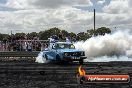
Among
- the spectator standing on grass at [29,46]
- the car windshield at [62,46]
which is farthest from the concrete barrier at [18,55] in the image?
the car windshield at [62,46]

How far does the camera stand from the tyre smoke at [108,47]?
36.7m

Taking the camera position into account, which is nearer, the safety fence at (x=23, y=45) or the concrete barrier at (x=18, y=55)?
the concrete barrier at (x=18, y=55)

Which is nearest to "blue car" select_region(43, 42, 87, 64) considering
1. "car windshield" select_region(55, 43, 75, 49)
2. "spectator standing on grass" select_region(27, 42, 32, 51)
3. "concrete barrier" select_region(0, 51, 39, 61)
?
"car windshield" select_region(55, 43, 75, 49)

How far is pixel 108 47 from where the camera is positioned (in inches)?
1468

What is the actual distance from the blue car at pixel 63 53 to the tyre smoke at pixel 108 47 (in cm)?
617

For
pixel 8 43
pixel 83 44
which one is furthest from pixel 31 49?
pixel 83 44

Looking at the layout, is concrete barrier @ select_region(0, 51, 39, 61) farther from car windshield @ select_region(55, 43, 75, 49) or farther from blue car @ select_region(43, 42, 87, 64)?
car windshield @ select_region(55, 43, 75, 49)

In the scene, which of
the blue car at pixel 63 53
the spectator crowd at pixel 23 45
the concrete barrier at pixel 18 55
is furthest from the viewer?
the spectator crowd at pixel 23 45

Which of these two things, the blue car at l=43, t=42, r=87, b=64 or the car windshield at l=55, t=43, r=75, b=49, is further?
the car windshield at l=55, t=43, r=75, b=49

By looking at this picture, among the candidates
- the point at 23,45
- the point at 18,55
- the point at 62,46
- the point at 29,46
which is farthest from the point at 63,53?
the point at 23,45

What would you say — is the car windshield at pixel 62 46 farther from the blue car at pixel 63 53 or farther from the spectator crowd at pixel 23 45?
the spectator crowd at pixel 23 45

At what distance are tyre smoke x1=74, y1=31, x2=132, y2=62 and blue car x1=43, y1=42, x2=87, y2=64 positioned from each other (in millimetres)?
6170

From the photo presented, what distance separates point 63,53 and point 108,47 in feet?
30.5

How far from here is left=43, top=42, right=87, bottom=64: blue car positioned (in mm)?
28812
